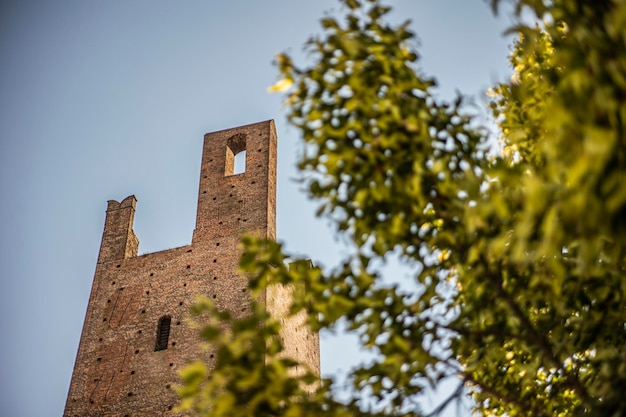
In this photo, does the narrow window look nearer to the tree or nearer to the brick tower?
the brick tower

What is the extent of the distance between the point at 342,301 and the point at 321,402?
522 millimetres

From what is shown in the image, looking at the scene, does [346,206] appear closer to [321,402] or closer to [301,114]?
[301,114]

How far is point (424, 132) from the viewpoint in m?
3.06

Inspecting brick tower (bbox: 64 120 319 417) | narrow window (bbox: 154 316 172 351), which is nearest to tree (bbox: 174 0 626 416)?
brick tower (bbox: 64 120 319 417)

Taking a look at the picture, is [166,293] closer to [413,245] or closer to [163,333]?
[163,333]

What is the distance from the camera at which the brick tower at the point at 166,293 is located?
14.2 metres

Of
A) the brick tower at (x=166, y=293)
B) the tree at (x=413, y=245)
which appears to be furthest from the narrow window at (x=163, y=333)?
the tree at (x=413, y=245)

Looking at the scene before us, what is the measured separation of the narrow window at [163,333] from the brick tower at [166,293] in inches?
1.0

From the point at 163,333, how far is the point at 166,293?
3.53 feet

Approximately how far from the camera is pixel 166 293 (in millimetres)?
15477

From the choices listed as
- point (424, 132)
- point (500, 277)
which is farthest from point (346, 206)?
point (500, 277)

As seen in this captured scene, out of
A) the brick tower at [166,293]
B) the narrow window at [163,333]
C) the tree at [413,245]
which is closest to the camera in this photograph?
the tree at [413,245]

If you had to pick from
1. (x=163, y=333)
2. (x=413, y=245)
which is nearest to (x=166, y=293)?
(x=163, y=333)

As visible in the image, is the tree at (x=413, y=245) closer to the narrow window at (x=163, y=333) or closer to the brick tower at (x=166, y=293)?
the brick tower at (x=166, y=293)
